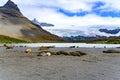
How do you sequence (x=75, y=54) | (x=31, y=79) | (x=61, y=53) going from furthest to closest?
(x=61, y=53) → (x=75, y=54) → (x=31, y=79)

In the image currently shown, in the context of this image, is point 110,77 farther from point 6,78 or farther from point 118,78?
point 6,78

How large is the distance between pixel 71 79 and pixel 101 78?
482 cm

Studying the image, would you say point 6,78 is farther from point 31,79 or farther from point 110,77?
point 110,77

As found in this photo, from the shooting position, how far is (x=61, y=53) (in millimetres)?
114188

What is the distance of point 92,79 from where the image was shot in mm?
46594

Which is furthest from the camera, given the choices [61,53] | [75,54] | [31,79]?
[61,53]

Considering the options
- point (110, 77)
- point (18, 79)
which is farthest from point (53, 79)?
point (110, 77)

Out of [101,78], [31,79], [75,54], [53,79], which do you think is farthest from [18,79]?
[75,54]

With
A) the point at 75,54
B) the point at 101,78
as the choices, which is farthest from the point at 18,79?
the point at 75,54

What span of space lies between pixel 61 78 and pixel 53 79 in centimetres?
171

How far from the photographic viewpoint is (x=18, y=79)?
4612cm

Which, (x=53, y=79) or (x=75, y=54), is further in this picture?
(x=75, y=54)

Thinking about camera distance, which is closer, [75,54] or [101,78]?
[101,78]

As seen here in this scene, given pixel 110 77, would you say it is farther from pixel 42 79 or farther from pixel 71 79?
pixel 42 79
